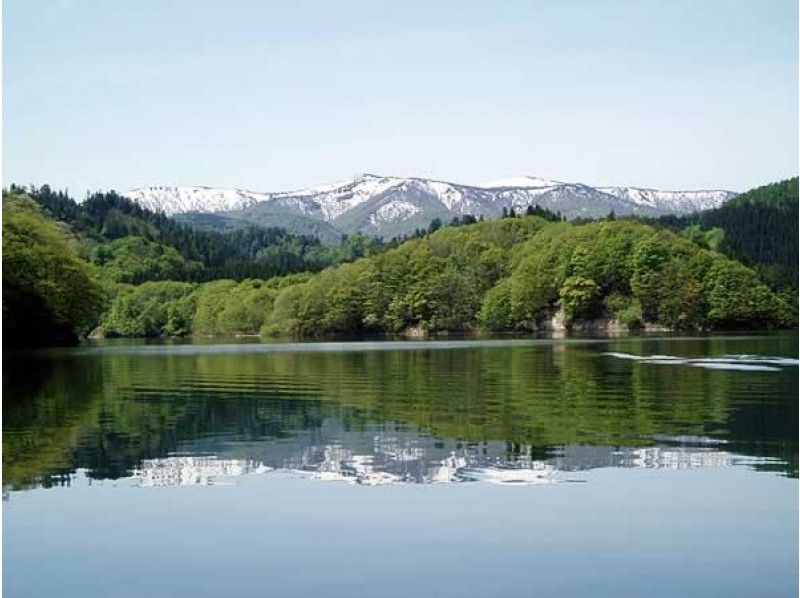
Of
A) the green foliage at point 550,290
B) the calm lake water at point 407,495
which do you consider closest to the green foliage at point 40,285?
A: the calm lake water at point 407,495

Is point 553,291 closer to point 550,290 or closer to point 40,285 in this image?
point 550,290

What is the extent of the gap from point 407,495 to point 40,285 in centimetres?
8634

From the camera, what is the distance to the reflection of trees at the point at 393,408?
26.4m

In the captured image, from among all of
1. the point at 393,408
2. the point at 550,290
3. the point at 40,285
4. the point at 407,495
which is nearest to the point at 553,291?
the point at 550,290

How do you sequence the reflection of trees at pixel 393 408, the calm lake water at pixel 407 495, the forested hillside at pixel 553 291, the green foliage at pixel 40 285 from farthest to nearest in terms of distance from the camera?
the forested hillside at pixel 553 291 < the green foliage at pixel 40 285 < the reflection of trees at pixel 393 408 < the calm lake water at pixel 407 495

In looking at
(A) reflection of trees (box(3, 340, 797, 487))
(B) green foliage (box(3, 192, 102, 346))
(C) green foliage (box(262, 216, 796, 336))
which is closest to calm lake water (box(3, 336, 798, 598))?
(A) reflection of trees (box(3, 340, 797, 487))

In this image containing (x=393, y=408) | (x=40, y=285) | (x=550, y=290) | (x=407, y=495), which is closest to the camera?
(x=407, y=495)

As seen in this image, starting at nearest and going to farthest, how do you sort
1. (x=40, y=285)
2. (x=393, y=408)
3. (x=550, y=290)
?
(x=393, y=408), (x=40, y=285), (x=550, y=290)

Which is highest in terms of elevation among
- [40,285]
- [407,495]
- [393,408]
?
[40,285]

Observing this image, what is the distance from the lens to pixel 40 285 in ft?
326

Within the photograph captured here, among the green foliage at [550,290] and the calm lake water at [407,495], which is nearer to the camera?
the calm lake water at [407,495]

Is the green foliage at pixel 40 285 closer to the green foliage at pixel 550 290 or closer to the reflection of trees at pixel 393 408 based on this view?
the reflection of trees at pixel 393 408

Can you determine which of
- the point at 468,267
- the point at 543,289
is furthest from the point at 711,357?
the point at 468,267

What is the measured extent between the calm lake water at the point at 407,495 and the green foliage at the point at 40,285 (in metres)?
60.6
